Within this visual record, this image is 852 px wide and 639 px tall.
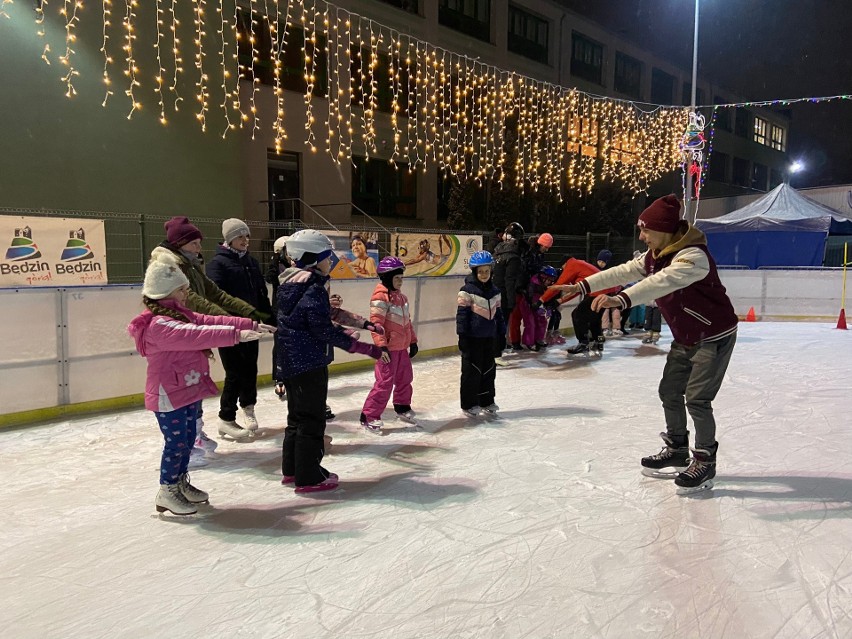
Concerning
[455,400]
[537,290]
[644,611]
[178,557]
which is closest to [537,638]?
[644,611]

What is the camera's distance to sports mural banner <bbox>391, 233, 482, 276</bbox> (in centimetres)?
929

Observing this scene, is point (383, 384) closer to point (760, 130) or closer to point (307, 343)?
point (307, 343)

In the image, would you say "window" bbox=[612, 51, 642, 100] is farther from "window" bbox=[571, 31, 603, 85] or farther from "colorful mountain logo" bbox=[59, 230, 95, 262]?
"colorful mountain logo" bbox=[59, 230, 95, 262]

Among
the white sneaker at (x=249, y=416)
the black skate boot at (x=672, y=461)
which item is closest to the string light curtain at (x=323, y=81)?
the white sneaker at (x=249, y=416)

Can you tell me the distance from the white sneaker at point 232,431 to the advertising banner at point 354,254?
383cm

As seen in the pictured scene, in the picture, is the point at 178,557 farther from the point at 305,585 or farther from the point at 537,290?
the point at 537,290

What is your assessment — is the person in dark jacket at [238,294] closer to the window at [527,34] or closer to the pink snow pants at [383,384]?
the pink snow pants at [383,384]

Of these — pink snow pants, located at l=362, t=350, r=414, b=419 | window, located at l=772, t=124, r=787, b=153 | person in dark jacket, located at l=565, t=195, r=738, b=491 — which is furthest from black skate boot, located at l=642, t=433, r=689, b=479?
window, located at l=772, t=124, r=787, b=153

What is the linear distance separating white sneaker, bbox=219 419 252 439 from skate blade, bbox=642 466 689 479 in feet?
9.23

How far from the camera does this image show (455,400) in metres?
5.71

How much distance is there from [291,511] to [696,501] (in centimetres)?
222

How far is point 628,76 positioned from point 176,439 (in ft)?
88.3

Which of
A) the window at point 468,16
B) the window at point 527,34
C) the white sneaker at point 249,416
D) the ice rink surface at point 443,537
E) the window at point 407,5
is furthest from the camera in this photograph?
the window at point 527,34

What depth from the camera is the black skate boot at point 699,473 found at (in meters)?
3.34
